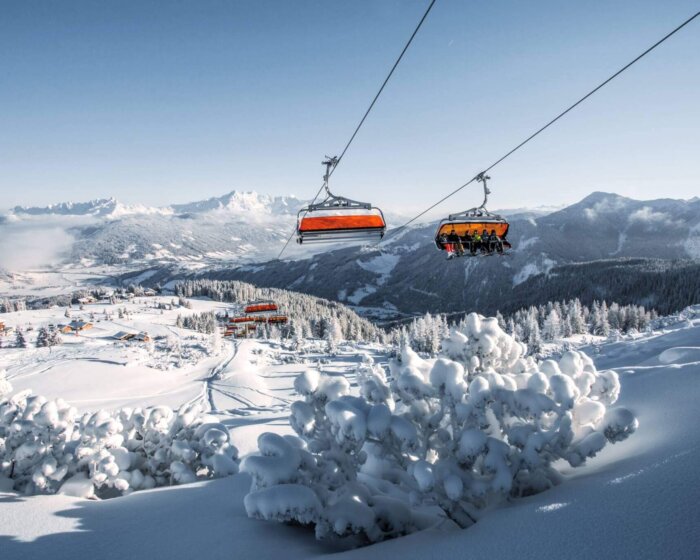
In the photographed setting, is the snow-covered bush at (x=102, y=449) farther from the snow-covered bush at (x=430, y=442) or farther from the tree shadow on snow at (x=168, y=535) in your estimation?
the snow-covered bush at (x=430, y=442)

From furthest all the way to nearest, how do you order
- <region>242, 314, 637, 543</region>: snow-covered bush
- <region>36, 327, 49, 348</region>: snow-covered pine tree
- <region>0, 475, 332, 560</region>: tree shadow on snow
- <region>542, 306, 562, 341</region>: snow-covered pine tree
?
<region>36, 327, 49, 348</region>: snow-covered pine tree → <region>542, 306, 562, 341</region>: snow-covered pine tree → <region>0, 475, 332, 560</region>: tree shadow on snow → <region>242, 314, 637, 543</region>: snow-covered bush

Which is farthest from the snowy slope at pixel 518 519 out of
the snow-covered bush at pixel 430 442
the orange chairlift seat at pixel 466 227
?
the orange chairlift seat at pixel 466 227

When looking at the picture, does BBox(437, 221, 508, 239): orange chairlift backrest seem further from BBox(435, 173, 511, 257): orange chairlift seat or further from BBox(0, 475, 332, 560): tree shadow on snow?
BBox(0, 475, 332, 560): tree shadow on snow

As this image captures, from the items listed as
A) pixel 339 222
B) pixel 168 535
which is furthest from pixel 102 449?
pixel 339 222

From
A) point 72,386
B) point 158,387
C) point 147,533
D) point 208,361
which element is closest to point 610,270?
point 208,361

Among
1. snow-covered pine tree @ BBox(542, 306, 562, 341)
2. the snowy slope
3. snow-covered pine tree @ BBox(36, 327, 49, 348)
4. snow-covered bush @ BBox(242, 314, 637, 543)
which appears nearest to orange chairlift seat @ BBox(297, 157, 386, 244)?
snow-covered bush @ BBox(242, 314, 637, 543)

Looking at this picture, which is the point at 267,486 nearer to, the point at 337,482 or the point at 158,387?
the point at 337,482
